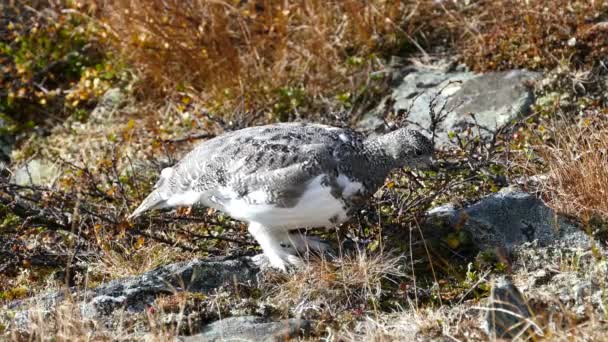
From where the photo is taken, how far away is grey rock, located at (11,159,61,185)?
21.5 feet

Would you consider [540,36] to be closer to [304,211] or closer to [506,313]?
[304,211]

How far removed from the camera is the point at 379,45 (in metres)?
6.83

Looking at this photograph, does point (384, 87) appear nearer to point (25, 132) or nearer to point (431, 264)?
point (431, 264)

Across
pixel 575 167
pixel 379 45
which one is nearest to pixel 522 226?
pixel 575 167

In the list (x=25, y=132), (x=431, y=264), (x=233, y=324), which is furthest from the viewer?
(x=25, y=132)

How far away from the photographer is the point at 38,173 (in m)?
6.77

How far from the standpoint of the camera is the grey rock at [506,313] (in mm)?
3140

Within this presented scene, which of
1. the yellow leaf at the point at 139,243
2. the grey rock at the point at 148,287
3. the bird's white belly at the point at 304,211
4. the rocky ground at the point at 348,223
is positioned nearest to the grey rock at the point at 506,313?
the rocky ground at the point at 348,223

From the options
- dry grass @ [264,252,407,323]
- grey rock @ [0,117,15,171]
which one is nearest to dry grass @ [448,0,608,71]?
dry grass @ [264,252,407,323]

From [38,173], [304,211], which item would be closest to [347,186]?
[304,211]

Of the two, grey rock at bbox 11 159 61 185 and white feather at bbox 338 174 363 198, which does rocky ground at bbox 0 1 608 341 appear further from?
white feather at bbox 338 174 363 198

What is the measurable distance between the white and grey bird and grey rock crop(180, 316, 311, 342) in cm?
47

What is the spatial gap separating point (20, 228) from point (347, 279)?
2.38 meters

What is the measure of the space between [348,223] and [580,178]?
1285 millimetres
